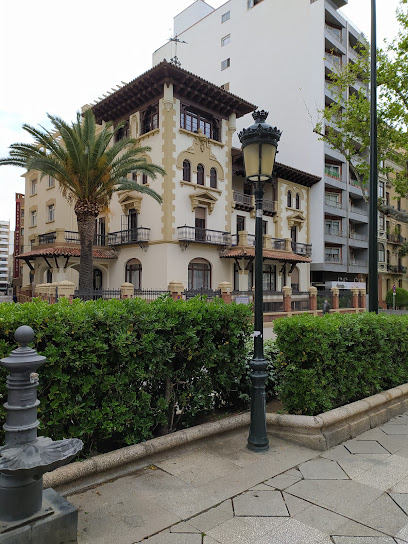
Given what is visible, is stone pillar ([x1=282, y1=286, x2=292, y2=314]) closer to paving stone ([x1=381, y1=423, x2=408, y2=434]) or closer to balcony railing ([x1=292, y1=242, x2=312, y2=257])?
balcony railing ([x1=292, y1=242, x2=312, y2=257])

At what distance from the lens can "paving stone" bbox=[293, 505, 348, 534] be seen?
2959 mm

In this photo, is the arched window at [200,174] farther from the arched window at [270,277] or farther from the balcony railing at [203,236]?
the arched window at [270,277]

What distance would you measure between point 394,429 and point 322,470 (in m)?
1.96

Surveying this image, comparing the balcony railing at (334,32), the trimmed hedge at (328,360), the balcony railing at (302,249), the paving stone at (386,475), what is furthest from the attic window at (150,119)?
the paving stone at (386,475)

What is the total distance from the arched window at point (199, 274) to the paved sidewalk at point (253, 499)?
70.5ft

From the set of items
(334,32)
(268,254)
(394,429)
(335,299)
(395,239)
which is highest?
(334,32)

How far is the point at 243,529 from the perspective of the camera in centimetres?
290

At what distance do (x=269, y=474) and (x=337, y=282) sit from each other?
111 feet

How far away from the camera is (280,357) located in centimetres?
524

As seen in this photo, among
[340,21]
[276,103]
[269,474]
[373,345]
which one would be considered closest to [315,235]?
[276,103]

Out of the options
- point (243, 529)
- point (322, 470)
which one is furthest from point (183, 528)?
point (322, 470)

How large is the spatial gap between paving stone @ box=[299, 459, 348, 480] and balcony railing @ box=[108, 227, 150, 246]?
72.7 feet

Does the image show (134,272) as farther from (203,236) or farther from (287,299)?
(287,299)

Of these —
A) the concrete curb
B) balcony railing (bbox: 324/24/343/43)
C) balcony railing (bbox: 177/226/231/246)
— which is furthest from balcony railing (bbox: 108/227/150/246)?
balcony railing (bbox: 324/24/343/43)
